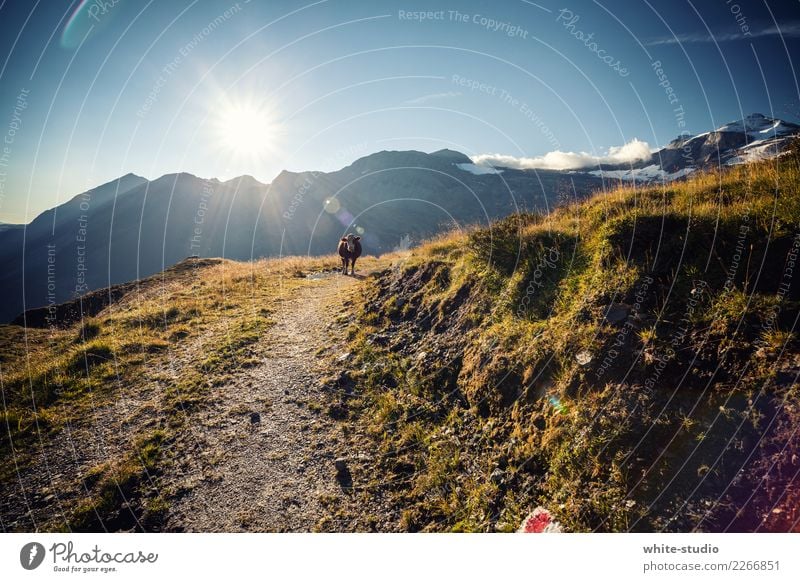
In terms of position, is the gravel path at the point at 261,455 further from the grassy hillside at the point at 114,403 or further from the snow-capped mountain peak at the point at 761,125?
the snow-capped mountain peak at the point at 761,125

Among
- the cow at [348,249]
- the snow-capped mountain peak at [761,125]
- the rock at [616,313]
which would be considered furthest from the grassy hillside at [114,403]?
the snow-capped mountain peak at [761,125]

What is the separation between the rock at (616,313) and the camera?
231 inches

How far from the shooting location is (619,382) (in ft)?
16.9

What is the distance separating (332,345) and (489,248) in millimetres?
6825

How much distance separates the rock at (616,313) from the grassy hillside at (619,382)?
0.02 m

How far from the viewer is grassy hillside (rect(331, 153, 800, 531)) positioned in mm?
3887

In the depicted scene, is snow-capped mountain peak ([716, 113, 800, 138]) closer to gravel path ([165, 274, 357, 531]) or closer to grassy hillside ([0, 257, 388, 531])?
gravel path ([165, 274, 357, 531])

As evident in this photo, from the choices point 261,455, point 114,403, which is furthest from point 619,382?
point 114,403


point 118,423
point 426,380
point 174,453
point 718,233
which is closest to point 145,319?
point 118,423

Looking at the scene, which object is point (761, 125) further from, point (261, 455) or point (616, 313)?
point (261, 455)

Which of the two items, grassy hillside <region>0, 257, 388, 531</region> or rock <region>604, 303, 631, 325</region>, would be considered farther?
grassy hillside <region>0, 257, 388, 531</region>

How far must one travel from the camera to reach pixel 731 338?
15.3 ft

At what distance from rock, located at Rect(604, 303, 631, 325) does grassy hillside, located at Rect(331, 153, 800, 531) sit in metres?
0.02

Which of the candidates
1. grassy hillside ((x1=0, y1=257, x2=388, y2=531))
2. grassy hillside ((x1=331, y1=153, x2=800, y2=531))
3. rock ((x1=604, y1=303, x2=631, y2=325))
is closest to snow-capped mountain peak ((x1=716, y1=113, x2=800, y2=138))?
grassy hillside ((x1=331, y1=153, x2=800, y2=531))
